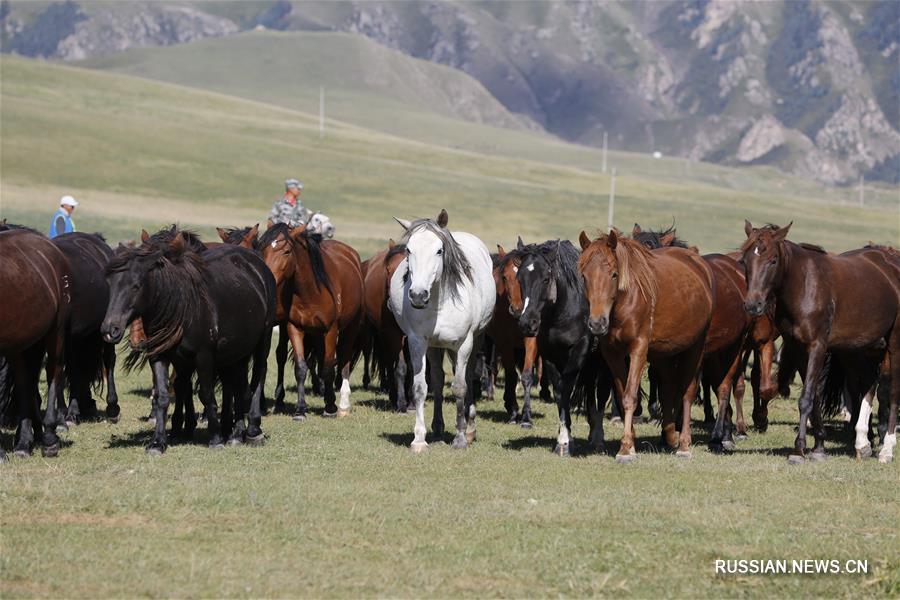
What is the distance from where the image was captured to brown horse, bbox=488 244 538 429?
576 inches

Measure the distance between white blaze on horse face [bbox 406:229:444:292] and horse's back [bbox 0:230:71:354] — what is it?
3294mm

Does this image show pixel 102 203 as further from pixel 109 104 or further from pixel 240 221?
pixel 109 104

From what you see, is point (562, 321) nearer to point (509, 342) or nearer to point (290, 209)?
point (509, 342)

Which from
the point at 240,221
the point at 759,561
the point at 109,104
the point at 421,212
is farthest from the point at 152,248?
the point at 109,104

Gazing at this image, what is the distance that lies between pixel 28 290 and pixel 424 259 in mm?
3664

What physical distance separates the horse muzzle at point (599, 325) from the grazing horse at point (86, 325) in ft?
16.6

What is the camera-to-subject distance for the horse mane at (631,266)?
37.7ft

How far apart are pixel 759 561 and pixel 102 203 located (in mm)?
51291

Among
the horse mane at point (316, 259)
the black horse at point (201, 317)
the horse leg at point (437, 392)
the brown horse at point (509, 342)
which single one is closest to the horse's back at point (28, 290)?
the black horse at point (201, 317)

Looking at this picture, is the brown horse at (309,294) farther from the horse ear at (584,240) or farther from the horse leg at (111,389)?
the horse ear at (584,240)

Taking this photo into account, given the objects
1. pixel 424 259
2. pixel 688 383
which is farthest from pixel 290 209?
pixel 688 383

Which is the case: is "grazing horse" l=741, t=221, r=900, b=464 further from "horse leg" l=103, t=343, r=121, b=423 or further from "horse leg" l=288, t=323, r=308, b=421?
"horse leg" l=103, t=343, r=121, b=423

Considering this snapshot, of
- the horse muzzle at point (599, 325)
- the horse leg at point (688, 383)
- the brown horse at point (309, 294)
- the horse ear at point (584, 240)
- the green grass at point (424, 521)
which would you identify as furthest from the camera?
the brown horse at point (309, 294)

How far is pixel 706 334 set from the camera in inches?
484
